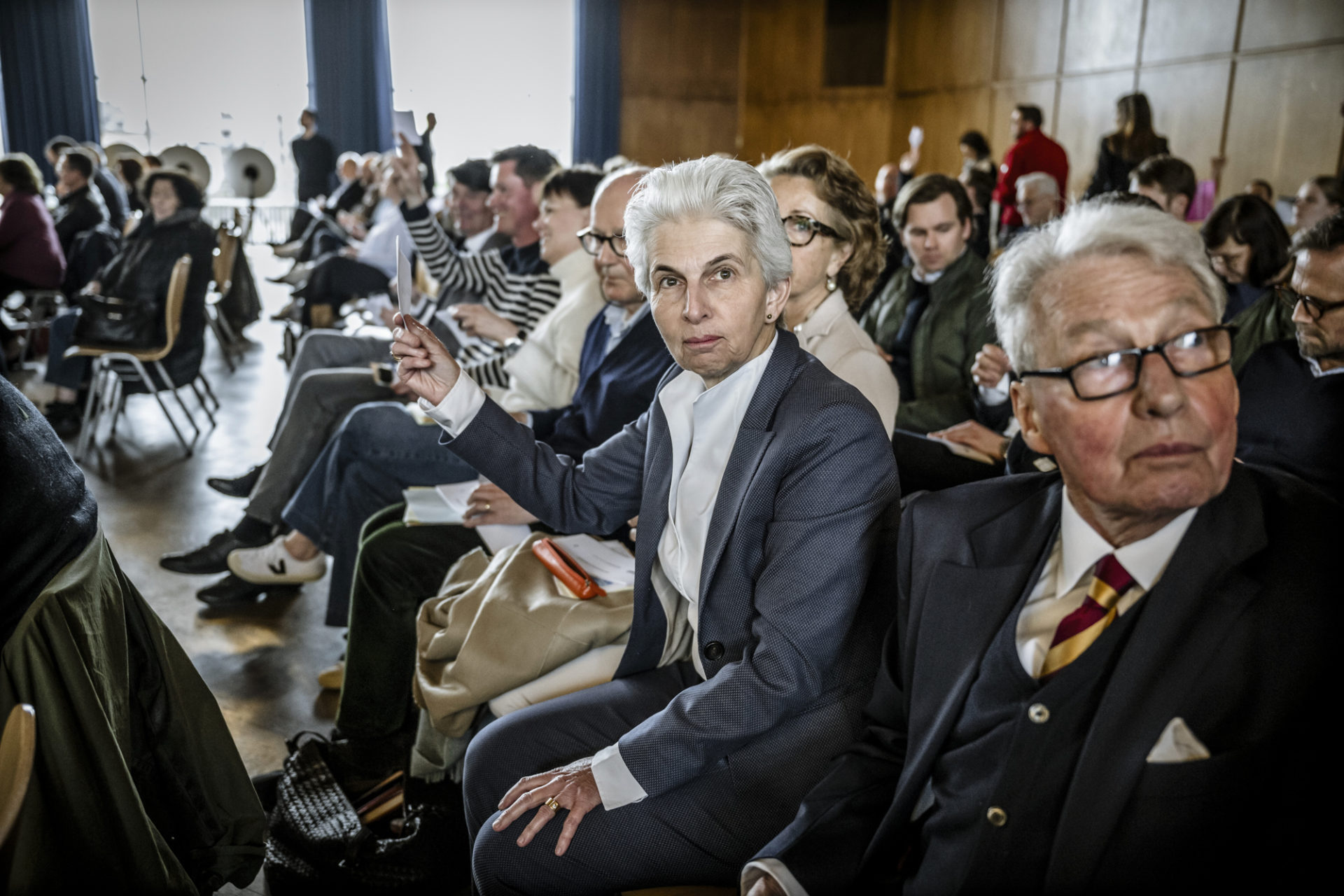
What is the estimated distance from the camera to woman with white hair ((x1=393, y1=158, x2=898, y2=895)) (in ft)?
4.31

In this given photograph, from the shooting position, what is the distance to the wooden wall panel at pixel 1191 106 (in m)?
8.01

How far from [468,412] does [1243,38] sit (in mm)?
8377

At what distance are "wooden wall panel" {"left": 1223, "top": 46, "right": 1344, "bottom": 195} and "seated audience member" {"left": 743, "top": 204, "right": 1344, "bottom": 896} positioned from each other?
772cm

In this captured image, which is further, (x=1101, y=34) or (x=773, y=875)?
(x=1101, y=34)

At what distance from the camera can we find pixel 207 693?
5.22 ft

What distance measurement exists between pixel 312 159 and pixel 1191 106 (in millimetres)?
8523

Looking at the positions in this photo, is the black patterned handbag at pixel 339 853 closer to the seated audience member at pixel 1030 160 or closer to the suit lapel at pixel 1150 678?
the suit lapel at pixel 1150 678

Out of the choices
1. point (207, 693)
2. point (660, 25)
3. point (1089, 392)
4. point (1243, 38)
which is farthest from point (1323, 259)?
point (660, 25)

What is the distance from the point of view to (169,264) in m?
4.98

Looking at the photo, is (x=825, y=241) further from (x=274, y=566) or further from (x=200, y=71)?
(x=200, y=71)

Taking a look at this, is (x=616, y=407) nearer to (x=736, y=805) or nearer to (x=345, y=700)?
(x=345, y=700)

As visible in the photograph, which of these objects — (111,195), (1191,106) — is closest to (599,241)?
(111,195)

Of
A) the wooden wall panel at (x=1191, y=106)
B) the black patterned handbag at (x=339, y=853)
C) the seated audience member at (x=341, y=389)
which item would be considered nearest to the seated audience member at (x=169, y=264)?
the seated audience member at (x=341, y=389)

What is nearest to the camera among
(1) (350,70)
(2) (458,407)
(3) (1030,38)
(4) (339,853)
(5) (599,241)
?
(2) (458,407)
